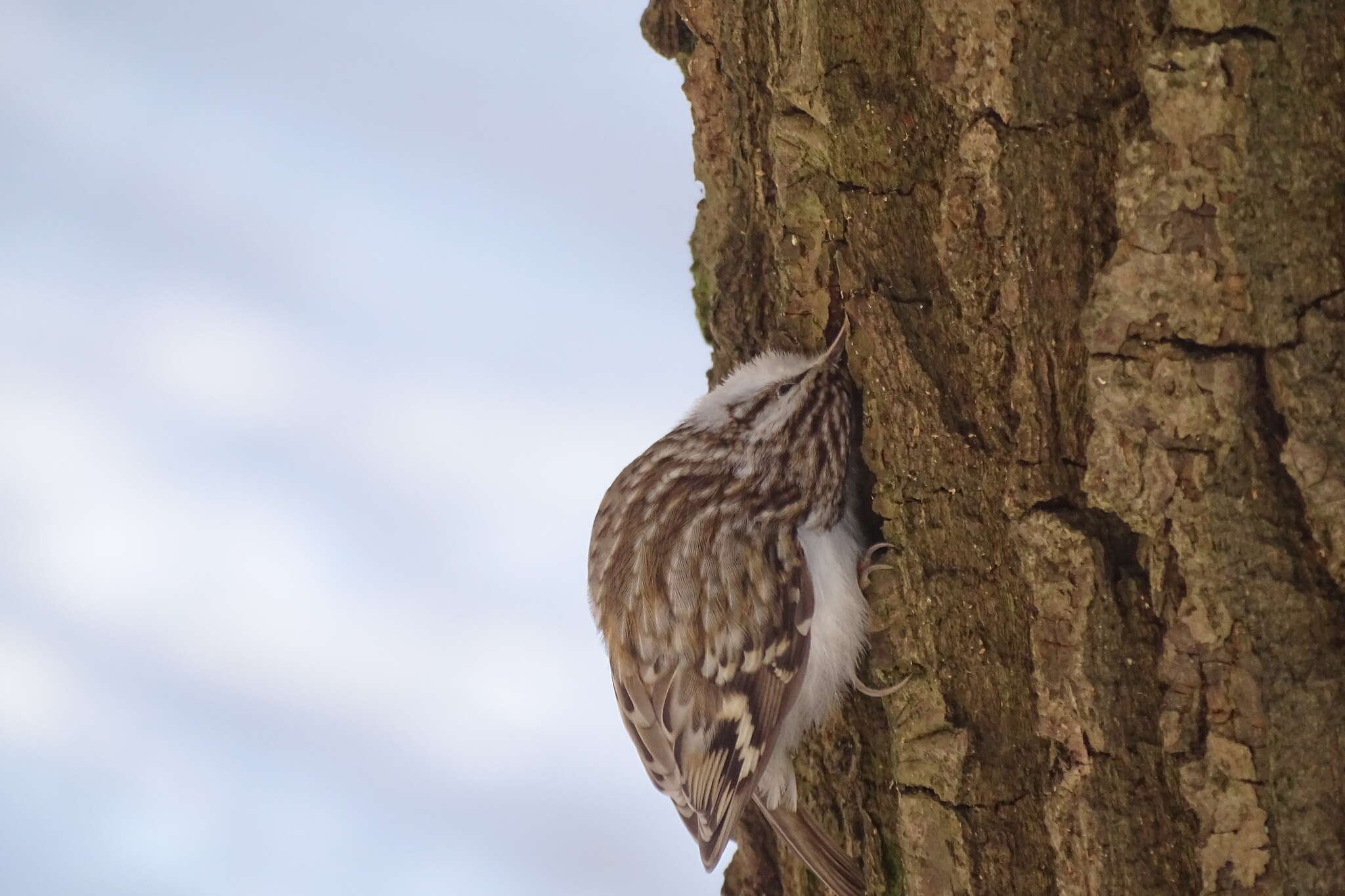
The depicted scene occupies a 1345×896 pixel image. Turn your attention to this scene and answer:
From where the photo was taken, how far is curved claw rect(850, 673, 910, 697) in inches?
70.9

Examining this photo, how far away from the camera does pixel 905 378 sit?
1697 mm

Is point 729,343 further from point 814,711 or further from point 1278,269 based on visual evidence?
point 1278,269

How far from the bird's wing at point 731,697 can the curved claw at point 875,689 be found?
5.2 inches

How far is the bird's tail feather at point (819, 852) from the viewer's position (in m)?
1.99

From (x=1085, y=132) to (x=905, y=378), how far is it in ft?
1.36

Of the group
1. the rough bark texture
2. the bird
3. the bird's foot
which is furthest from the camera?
the bird

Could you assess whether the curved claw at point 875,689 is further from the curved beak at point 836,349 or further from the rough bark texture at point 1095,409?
the curved beak at point 836,349

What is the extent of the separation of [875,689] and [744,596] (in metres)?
0.34

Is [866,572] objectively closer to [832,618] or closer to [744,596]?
[832,618]

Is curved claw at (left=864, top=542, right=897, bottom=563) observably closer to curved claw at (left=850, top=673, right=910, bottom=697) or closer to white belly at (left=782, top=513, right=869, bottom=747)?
white belly at (left=782, top=513, right=869, bottom=747)

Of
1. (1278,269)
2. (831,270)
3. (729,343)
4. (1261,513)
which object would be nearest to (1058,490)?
(1261,513)

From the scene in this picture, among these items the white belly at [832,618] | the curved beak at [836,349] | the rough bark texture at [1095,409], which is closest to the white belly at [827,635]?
the white belly at [832,618]

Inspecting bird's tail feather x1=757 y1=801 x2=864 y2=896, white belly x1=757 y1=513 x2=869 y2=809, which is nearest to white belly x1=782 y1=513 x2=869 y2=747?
white belly x1=757 y1=513 x2=869 y2=809

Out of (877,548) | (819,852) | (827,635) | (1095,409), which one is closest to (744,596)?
(827,635)
